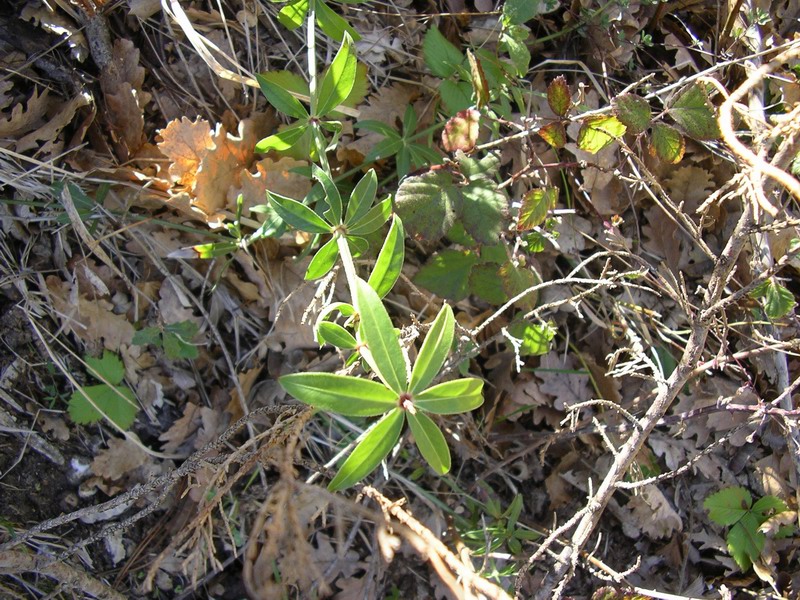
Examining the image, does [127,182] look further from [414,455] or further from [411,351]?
[414,455]

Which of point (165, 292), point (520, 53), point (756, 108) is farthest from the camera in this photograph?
point (165, 292)

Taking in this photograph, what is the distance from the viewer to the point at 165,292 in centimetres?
248

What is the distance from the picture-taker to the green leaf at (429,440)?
1.54 metres

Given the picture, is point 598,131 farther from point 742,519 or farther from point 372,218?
point 742,519

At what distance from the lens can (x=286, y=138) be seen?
2.13 metres

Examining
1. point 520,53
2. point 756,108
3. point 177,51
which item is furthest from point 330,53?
point 756,108

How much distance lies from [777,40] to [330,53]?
1826 mm

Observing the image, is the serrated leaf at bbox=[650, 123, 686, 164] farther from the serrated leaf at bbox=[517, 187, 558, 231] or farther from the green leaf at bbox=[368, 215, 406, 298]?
the green leaf at bbox=[368, 215, 406, 298]

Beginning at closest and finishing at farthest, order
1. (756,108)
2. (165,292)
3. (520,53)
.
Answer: (520,53) < (756,108) < (165,292)

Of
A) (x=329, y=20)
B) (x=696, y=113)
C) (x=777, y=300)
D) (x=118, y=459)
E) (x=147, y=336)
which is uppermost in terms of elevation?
(x=329, y=20)

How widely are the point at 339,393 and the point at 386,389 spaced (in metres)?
0.12

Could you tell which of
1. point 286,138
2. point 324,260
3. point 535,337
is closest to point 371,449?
point 324,260

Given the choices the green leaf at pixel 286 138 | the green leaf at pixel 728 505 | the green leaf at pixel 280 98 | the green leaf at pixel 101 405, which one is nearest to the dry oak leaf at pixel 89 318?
the green leaf at pixel 101 405

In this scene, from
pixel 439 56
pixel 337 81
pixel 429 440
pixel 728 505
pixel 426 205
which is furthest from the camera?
pixel 728 505
